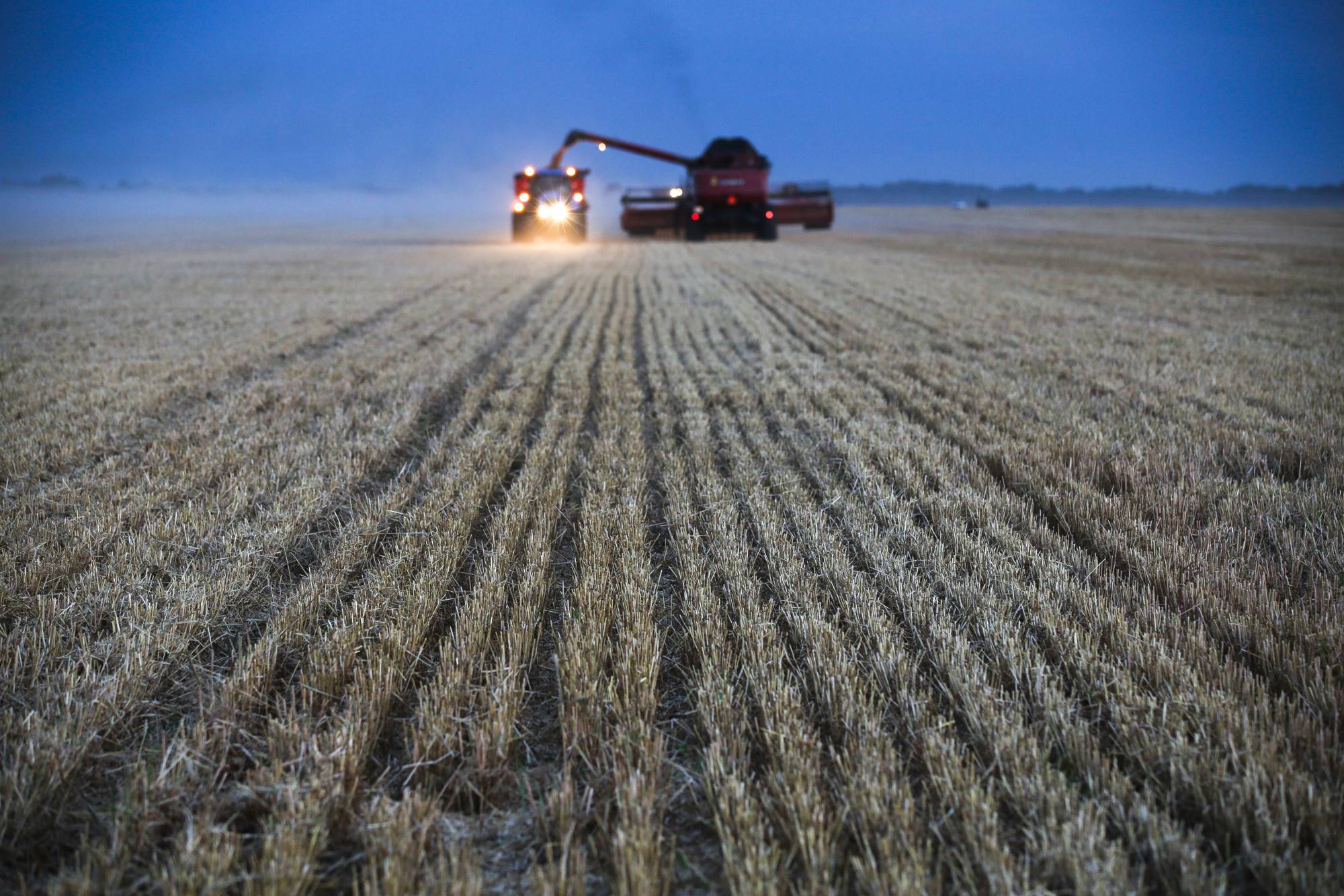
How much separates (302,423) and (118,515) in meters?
2.07

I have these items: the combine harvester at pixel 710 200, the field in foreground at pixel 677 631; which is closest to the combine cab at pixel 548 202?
the combine harvester at pixel 710 200

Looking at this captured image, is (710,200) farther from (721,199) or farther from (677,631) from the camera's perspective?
(677,631)

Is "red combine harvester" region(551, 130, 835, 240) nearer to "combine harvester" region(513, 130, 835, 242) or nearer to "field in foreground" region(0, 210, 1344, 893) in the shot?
"combine harvester" region(513, 130, 835, 242)

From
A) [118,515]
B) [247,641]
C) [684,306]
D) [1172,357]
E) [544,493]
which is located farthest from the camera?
[684,306]

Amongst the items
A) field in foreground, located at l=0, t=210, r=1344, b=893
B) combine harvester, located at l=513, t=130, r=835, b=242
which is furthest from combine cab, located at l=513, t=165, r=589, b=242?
field in foreground, located at l=0, t=210, r=1344, b=893

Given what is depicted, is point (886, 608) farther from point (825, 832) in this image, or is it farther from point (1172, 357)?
point (1172, 357)

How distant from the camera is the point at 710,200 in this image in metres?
29.2

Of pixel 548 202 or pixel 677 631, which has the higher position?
pixel 548 202

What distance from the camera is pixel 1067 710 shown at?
89.9 inches

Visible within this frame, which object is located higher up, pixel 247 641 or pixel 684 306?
pixel 684 306

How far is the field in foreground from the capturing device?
1.88 m

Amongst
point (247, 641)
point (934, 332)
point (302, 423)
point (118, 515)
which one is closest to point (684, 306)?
point (934, 332)

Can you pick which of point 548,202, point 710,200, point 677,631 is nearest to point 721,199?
point 710,200

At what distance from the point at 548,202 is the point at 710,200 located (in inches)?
265
